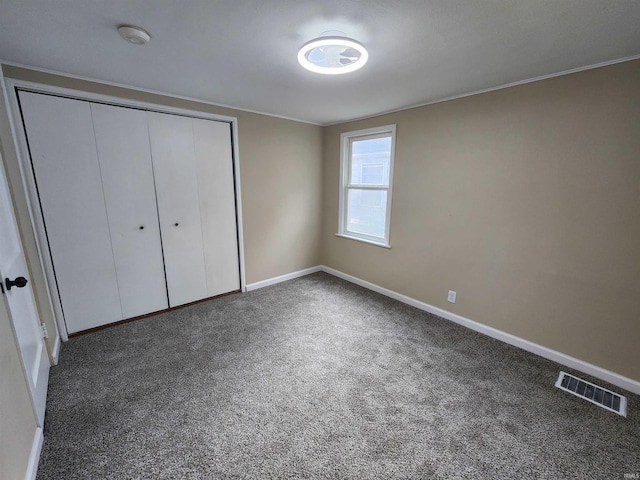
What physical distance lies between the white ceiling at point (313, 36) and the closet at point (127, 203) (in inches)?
15.8

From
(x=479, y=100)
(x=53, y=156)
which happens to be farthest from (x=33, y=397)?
(x=479, y=100)

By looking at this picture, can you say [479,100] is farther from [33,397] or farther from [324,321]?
[33,397]

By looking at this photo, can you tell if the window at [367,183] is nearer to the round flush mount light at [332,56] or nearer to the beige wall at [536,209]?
the beige wall at [536,209]

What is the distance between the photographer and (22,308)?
5.52 ft

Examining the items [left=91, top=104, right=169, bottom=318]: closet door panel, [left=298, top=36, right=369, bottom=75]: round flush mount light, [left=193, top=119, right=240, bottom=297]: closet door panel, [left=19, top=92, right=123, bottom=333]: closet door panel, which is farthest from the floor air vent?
[left=19, top=92, right=123, bottom=333]: closet door panel

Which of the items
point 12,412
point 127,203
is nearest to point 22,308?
point 12,412

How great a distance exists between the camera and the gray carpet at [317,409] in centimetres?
140

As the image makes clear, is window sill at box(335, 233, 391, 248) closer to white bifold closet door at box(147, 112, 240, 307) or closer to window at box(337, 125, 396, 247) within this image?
window at box(337, 125, 396, 247)

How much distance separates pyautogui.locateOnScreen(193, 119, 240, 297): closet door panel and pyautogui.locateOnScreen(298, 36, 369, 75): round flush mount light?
169 cm

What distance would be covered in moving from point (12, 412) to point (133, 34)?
1.94 m

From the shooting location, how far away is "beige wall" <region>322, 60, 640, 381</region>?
1847 millimetres

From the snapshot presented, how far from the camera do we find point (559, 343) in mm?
2195

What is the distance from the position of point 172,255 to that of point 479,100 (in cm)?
339

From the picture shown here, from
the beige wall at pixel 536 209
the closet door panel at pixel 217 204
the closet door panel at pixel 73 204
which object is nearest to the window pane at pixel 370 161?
the beige wall at pixel 536 209
